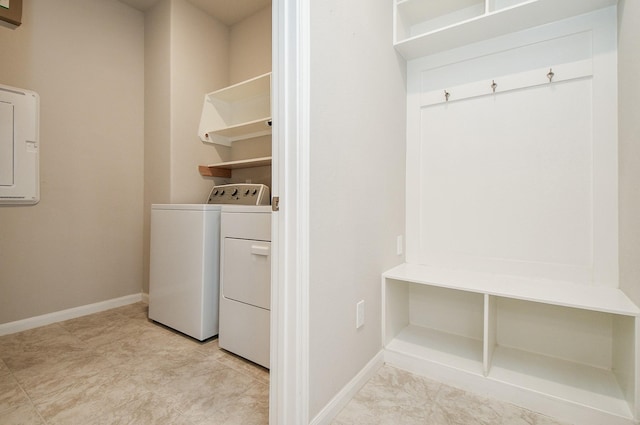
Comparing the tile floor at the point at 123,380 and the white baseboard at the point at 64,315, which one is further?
the white baseboard at the point at 64,315

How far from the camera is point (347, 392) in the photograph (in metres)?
1.37

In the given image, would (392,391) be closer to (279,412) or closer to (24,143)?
(279,412)

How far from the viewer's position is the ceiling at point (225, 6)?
2.59 m

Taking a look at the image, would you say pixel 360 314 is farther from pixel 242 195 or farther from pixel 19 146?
pixel 19 146

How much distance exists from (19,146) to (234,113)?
1567mm

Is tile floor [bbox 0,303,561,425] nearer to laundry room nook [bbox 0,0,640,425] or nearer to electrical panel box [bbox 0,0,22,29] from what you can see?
laundry room nook [bbox 0,0,640,425]

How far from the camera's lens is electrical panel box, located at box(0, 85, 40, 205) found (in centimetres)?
201

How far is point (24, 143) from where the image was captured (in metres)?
2.09

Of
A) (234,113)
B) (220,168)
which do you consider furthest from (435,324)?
(234,113)

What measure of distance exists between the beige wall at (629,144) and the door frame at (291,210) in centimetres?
129

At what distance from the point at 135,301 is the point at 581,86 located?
351cm

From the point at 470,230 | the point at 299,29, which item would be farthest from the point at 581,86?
the point at 299,29

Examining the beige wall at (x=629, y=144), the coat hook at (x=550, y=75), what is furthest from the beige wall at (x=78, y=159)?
the beige wall at (x=629, y=144)

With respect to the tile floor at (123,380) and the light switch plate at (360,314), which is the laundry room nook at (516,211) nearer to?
the light switch plate at (360,314)
